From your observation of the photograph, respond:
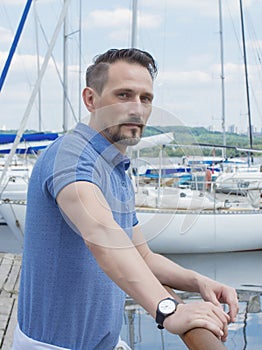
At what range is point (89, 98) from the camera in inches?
62.3

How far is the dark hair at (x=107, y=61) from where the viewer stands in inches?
60.8

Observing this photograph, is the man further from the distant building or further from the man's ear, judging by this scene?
the distant building

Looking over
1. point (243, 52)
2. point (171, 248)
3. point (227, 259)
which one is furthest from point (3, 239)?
point (243, 52)

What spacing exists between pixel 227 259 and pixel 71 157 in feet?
37.2

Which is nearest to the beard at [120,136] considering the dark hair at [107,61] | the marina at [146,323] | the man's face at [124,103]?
the man's face at [124,103]

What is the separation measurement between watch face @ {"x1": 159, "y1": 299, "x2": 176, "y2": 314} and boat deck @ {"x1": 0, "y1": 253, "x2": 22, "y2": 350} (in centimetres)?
324

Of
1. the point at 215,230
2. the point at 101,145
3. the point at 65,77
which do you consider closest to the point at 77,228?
the point at 101,145

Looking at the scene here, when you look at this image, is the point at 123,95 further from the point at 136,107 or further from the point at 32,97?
the point at 32,97

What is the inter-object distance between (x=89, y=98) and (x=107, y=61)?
11cm

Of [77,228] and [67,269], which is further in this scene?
[67,269]

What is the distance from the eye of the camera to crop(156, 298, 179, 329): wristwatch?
1.19 metres

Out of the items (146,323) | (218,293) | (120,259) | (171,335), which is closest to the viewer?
(120,259)

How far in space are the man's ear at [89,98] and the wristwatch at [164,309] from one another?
60 cm

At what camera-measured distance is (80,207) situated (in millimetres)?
1316
